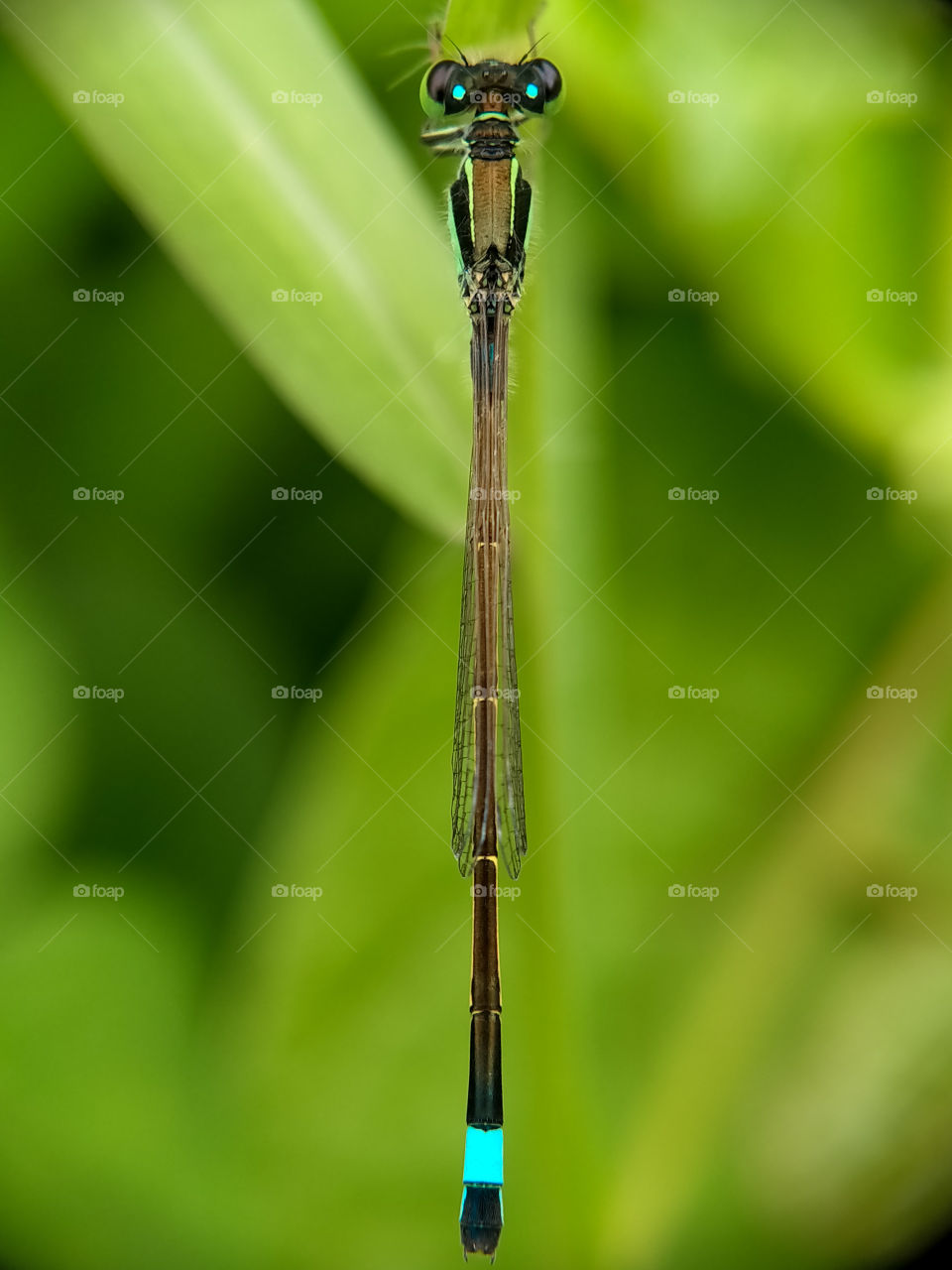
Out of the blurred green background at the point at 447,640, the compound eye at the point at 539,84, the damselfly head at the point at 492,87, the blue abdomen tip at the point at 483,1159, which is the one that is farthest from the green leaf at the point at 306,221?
the blue abdomen tip at the point at 483,1159

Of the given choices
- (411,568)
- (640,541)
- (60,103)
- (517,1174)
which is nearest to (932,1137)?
(517,1174)

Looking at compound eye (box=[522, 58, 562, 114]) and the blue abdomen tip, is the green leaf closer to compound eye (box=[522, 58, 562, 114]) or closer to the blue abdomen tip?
compound eye (box=[522, 58, 562, 114])

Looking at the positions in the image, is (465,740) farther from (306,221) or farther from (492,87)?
(492,87)

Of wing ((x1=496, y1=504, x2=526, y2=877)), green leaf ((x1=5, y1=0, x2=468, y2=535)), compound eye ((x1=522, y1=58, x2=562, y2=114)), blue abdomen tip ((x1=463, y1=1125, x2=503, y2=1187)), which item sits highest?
compound eye ((x1=522, y1=58, x2=562, y2=114))

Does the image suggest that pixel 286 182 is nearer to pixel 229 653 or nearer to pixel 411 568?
pixel 411 568

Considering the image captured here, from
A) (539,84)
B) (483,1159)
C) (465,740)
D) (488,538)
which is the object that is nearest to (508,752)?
(465,740)

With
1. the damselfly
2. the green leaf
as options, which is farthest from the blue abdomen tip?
the green leaf

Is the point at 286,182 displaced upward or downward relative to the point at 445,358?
upward
